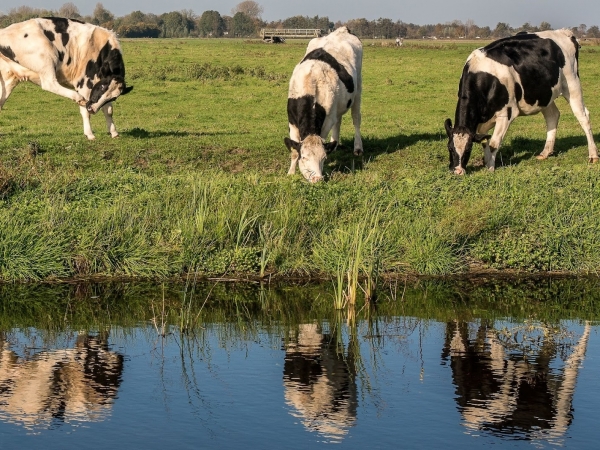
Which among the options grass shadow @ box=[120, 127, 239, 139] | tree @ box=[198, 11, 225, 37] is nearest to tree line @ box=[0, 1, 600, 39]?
tree @ box=[198, 11, 225, 37]

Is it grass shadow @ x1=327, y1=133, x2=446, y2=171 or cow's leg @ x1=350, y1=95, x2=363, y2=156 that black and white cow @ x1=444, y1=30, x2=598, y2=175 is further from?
cow's leg @ x1=350, y1=95, x2=363, y2=156

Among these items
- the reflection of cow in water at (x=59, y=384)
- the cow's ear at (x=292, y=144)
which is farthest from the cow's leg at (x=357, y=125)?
the reflection of cow in water at (x=59, y=384)

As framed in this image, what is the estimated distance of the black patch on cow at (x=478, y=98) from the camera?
1577 centimetres

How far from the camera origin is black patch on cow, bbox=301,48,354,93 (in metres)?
16.3

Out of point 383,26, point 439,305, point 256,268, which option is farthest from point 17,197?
point 383,26

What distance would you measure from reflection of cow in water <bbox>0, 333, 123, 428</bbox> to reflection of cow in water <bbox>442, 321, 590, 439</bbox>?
256 cm

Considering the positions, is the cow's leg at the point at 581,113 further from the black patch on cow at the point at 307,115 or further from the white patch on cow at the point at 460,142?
the black patch on cow at the point at 307,115

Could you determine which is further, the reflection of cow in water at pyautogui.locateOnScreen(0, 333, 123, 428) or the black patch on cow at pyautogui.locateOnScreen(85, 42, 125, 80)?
the black patch on cow at pyautogui.locateOnScreen(85, 42, 125, 80)

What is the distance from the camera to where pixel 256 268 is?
11.4 meters

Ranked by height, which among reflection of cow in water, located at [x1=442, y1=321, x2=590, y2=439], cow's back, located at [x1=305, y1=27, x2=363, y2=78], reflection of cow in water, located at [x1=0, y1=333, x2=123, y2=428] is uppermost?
cow's back, located at [x1=305, y1=27, x2=363, y2=78]

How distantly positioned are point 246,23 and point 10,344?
117 m

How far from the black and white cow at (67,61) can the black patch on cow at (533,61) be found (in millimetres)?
6636

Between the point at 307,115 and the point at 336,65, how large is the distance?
137 cm

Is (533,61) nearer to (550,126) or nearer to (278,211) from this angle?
(550,126)
